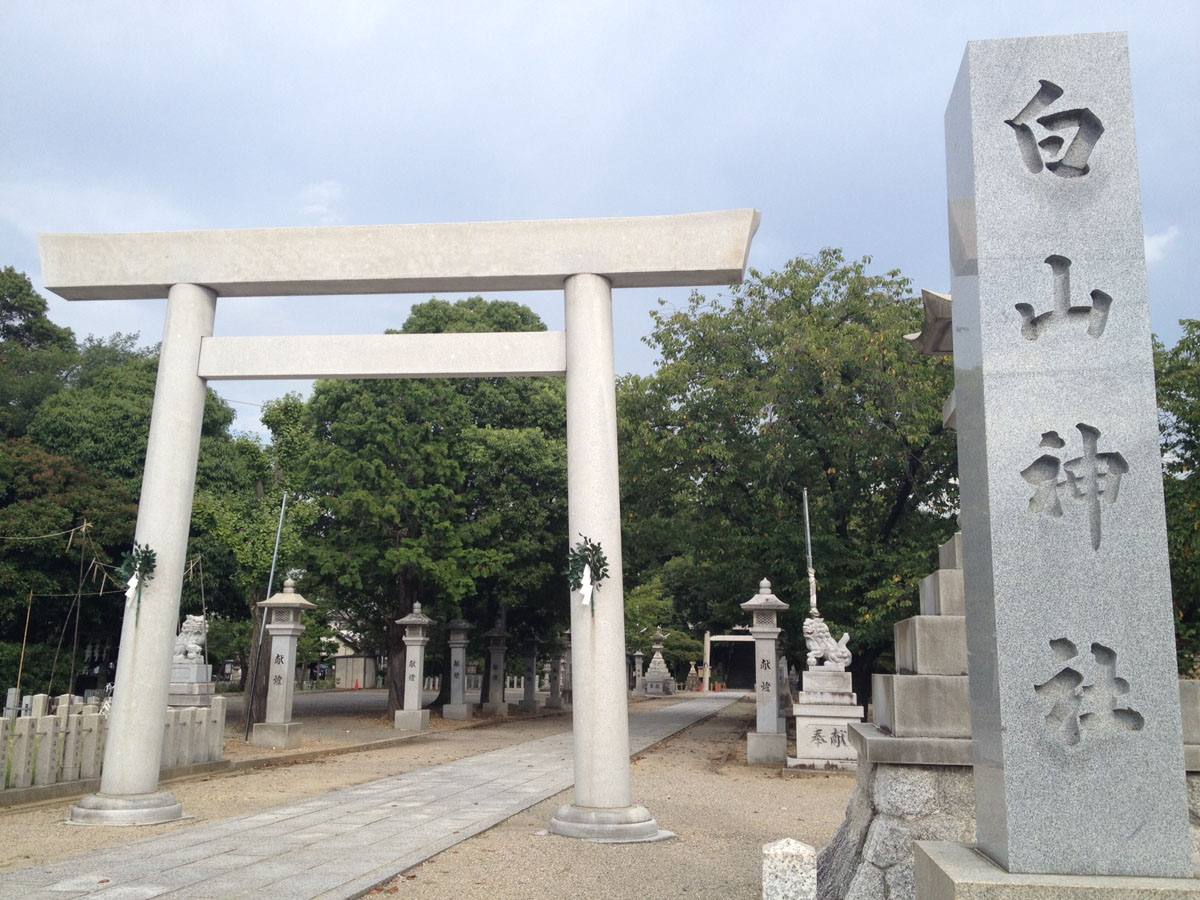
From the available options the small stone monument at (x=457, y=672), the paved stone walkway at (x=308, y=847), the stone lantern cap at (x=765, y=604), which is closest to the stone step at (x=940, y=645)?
the paved stone walkway at (x=308, y=847)

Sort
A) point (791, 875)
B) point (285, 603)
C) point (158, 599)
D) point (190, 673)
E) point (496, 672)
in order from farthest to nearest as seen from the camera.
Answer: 1. point (496, 672)
2. point (285, 603)
3. point (190, 673)
4. point (158, 599)
5. point (791, 875)

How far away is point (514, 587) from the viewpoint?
22.1 m

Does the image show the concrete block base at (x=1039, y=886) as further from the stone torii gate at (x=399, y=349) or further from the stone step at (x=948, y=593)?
the stone torii gate at (x=399, y=349)

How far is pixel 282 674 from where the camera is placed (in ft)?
52.4

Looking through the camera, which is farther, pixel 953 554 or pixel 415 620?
pixel 415 620

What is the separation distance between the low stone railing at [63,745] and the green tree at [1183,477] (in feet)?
39.0

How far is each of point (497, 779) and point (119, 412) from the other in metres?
14.7

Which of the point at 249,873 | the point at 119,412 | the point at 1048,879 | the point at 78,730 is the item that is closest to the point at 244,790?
the point at 78,730

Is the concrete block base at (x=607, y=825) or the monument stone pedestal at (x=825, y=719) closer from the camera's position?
the concrete block base at (x=607, y=825)

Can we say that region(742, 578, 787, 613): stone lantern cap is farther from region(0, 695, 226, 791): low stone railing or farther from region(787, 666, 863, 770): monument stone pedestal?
region(0, 695, 226, 791): low stone railing

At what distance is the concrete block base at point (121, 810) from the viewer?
765cm

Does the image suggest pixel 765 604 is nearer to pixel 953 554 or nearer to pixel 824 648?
pixel 824 648

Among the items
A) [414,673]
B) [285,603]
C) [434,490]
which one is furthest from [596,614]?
[434,490]

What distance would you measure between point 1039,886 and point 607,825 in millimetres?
4494
